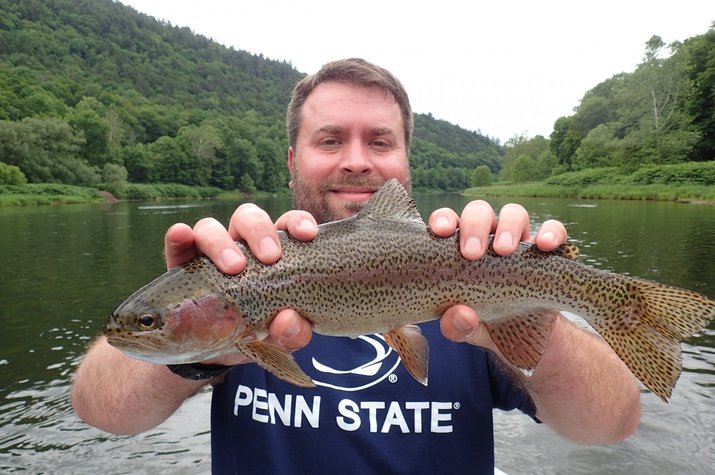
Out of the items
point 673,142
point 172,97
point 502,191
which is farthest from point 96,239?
point 172,97

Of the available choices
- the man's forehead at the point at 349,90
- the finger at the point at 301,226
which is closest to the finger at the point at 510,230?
the finger at the point at 301,226

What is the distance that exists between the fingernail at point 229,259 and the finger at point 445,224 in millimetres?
1028

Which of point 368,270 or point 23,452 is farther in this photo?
point 23,452

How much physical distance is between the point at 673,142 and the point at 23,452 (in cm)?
6342

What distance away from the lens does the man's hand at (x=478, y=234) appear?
2678mm

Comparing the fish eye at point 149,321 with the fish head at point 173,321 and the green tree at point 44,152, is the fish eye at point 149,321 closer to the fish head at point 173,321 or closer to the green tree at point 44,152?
the fish head at point 173,321

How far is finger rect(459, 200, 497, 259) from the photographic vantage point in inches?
105

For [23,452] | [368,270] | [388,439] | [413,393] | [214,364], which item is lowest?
[23,452]

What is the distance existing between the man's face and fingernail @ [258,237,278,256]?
2.04 meters

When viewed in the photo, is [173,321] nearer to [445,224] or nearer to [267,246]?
[267,246]

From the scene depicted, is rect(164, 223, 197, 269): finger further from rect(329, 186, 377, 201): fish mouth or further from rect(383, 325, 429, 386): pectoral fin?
rect(329, 186, 377, 201): fish mouth

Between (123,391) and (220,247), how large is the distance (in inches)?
62.4

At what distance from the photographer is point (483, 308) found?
286 centimetres

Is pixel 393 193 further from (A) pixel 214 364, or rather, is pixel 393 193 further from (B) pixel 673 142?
(B) pixel 673 142
